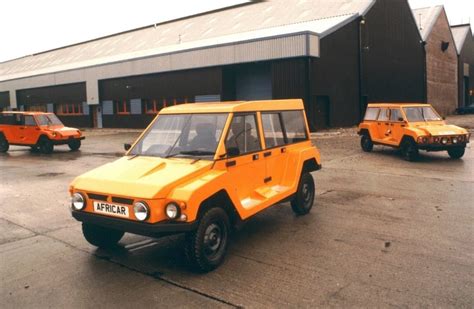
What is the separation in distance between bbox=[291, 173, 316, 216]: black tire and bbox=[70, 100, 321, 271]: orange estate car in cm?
10

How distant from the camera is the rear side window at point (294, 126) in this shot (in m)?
7.00

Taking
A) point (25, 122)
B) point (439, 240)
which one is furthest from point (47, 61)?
point (439, 240)

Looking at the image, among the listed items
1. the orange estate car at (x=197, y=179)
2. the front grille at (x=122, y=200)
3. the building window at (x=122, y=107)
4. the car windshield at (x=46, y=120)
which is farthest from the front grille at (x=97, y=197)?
the building window at (x=122, y=107)

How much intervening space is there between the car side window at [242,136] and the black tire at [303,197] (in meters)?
1.42

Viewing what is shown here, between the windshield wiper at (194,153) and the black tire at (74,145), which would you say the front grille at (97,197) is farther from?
the black tire at (74,145)

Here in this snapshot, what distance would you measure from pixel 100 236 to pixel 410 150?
412 inches

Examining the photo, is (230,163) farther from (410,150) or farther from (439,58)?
(439,58)

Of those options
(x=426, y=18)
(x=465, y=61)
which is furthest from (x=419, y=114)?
(x=465, y=61)

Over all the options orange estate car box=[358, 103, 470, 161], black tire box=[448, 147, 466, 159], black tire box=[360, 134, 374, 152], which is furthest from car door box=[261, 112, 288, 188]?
black tire box=[360, 134, 374, 152]

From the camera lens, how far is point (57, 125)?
19.5m

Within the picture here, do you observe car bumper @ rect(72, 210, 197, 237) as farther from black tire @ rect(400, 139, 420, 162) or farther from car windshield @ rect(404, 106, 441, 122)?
car windshield @ rect(404, 106, 441, 122)

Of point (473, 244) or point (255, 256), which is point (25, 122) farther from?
point (473, 244)

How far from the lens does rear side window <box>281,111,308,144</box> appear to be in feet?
23.0

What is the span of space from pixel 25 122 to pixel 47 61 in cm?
3583
